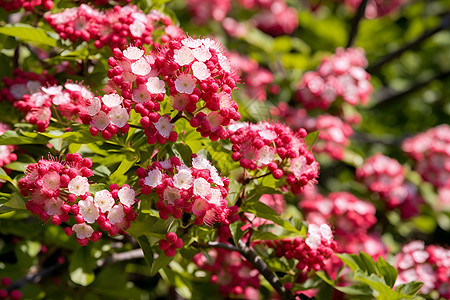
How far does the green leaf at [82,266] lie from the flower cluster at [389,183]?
2.32 metres

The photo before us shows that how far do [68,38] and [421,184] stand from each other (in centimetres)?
315

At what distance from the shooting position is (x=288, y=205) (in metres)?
3.42

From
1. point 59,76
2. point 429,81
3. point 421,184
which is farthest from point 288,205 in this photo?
point 429,81

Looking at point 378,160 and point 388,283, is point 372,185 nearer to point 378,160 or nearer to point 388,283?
point 378,160

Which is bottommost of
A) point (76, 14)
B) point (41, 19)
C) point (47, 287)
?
point (47, 287)

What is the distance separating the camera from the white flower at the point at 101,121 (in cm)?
178

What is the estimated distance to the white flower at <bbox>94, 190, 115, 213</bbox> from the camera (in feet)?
5.61

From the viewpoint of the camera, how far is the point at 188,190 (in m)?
1.71

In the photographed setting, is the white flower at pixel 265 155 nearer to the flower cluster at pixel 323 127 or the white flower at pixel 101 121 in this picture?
the white flower at pixel 101 121

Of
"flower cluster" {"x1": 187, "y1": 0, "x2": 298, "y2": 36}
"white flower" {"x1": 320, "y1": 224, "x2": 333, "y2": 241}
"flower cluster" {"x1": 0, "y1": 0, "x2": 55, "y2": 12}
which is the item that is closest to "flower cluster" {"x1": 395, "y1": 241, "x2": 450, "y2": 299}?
"white flower" {"x1": 320, "y1": 224, "x2": 333, "y2": 241}

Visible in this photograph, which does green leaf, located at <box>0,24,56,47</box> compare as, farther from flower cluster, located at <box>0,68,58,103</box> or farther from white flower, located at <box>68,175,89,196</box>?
white flower, located at <box>68,175,89,196</box>

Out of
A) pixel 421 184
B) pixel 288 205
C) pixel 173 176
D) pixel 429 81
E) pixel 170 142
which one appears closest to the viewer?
pixel 173 176

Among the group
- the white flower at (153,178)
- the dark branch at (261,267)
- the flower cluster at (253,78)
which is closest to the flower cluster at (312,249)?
the dark branch at (261,267)

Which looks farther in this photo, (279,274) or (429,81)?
(429,81)
